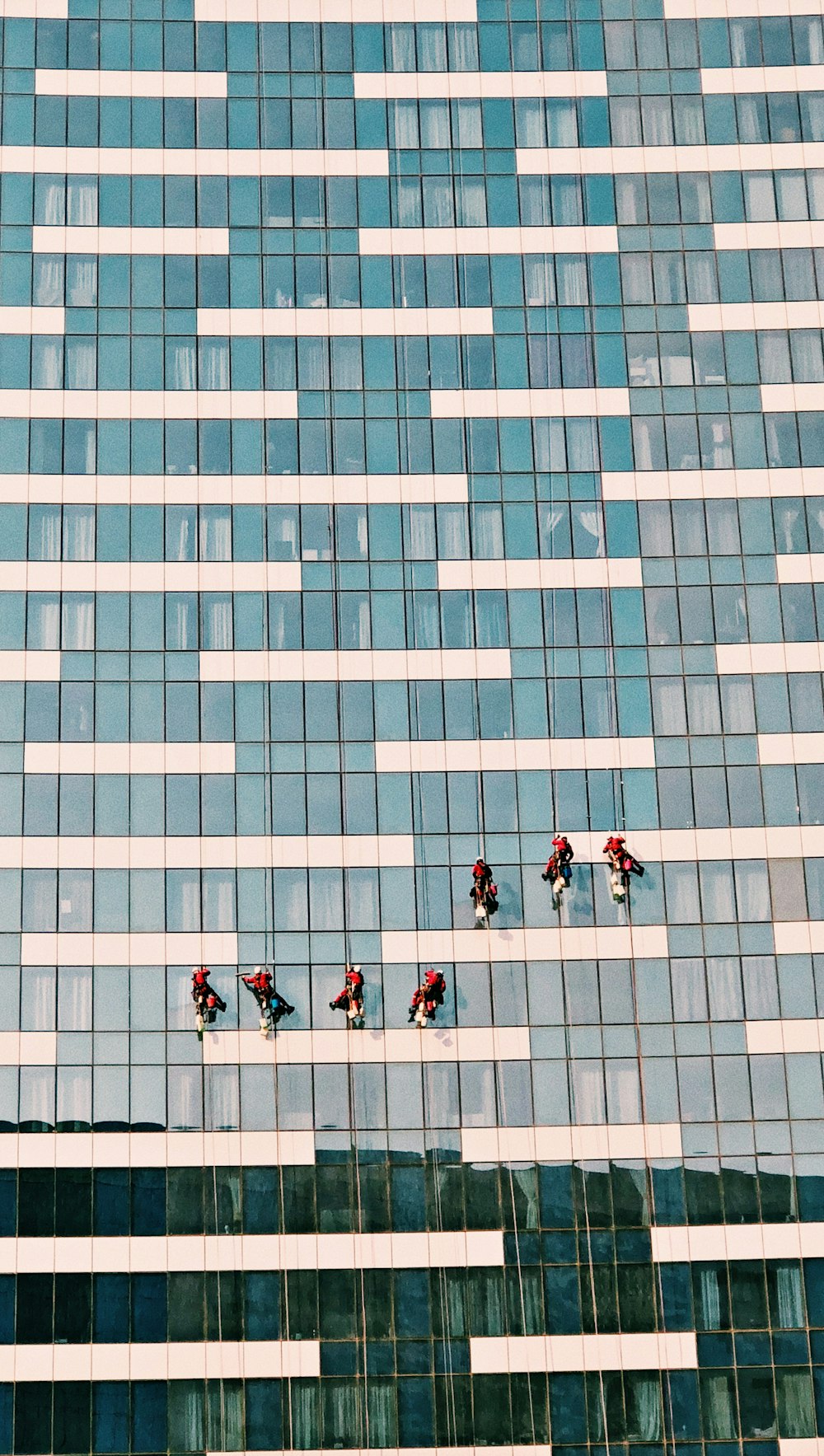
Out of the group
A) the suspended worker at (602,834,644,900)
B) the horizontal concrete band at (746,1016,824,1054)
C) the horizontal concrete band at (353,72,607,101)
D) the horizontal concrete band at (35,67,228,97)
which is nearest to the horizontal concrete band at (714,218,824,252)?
the horizontal concrete band at (353,72,607,101)

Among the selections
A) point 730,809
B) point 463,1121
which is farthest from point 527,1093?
point 730,809

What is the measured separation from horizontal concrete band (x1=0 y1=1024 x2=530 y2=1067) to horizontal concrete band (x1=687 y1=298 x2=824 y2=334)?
26039 mm

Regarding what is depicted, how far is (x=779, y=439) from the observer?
211ft

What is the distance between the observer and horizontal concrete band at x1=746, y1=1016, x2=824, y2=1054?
59625 mm

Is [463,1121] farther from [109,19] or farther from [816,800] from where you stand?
[109,19]

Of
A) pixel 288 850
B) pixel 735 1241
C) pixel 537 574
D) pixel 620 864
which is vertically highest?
pixel 537 574

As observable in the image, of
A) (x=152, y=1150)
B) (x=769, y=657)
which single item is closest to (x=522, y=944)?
(x=769, y=657)

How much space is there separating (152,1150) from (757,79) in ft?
145

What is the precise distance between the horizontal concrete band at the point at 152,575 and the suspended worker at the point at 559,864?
1270 centimetres

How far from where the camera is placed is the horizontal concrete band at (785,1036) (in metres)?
59.6

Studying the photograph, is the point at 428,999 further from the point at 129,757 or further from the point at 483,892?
the point at 129,757

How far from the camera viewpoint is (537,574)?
62812 millimetres

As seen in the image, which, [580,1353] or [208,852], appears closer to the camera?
[580,1353]

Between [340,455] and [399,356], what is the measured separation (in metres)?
4.28
